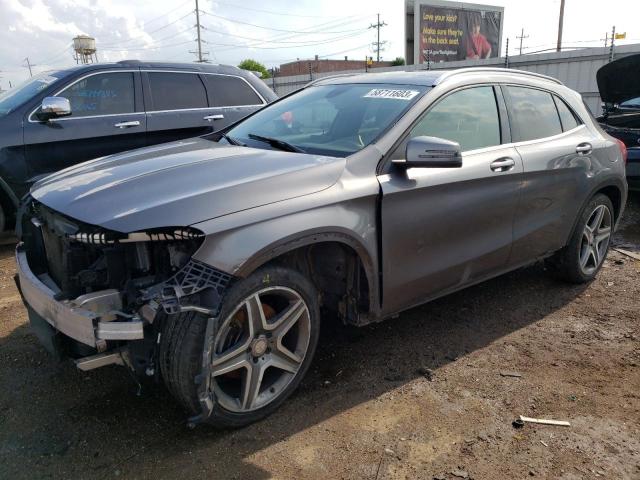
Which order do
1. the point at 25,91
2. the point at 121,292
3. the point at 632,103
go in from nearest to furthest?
the point at 121,292, the point at 25,91, the point at 632,103

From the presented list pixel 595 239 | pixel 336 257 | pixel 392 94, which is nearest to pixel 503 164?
pixel 392 94

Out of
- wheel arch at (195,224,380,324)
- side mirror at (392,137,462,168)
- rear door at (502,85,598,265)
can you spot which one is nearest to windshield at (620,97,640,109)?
rear door at (502,85,598,265)

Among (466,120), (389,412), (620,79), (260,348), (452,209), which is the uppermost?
(620,79)

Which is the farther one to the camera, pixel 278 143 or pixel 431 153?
pixel 278 143

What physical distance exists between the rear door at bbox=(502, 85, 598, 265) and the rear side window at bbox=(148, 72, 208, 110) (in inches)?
154

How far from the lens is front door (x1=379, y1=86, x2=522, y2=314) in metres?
3.06

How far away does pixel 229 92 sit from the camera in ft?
22.1

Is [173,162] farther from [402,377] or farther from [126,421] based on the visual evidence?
[402,377]

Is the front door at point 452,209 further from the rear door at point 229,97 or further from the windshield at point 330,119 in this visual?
the rear door at point 229,97

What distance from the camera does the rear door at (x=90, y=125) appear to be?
551 centimetres

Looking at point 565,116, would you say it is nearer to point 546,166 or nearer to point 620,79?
point 546,166

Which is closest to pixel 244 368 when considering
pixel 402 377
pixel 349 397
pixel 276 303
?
pixel 276 303

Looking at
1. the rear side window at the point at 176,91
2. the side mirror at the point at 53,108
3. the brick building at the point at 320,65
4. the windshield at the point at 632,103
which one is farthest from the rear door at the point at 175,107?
the brick building at the point at 320,65

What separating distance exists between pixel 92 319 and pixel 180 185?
2.46 ft
